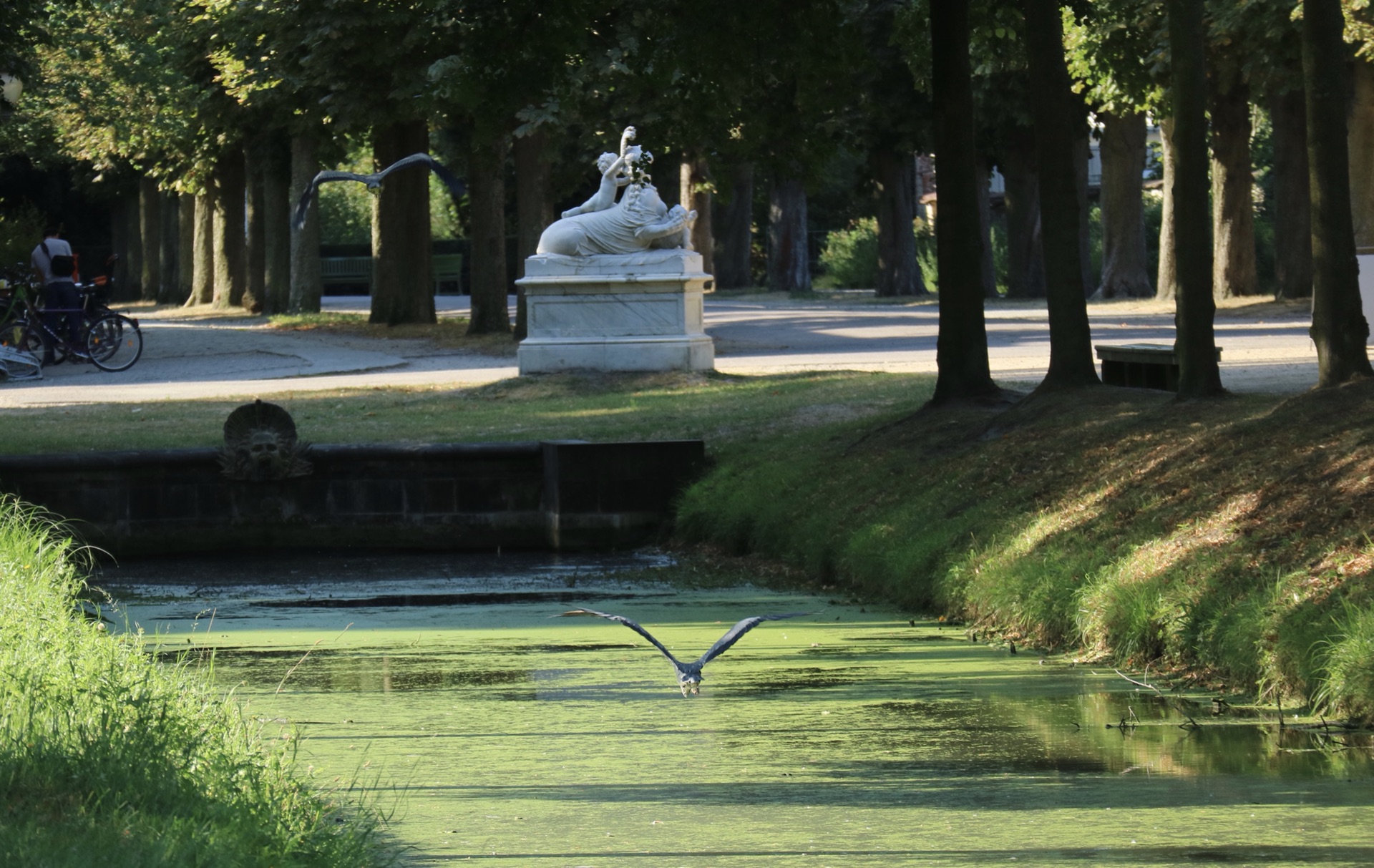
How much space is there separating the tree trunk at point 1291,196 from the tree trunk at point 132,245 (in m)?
39.5

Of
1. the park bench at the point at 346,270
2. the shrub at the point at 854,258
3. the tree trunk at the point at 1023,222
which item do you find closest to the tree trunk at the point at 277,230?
the tree trunk at the point at 1023,222

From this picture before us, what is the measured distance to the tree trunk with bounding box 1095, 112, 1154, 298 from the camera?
120ft

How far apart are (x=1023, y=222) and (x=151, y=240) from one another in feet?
97.5

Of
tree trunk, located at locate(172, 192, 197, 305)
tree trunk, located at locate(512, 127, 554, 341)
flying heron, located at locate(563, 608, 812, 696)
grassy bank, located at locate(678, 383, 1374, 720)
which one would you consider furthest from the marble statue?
tree trunk, located at locate(172, 192, 197, 305)

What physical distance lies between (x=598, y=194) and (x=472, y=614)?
10.2 m

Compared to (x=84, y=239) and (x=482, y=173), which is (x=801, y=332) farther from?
(x=84, y=239)

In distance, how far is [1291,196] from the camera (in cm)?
3070

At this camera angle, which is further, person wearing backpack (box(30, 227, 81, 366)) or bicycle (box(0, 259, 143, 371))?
bicycle (box(0, 259, 143, 371))

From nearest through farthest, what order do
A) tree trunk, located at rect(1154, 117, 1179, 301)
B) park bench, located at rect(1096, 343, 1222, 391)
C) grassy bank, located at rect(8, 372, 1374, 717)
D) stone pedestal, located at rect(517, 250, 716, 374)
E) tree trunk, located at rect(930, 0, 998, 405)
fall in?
grassy bank, located at rect(8, 372, 1374, 717)
tree trunk, located at rect(930, 0, 998, 405)
park bench, located at rect(1096, 343, 1222, 391)
stone pedestal, located at rect(517, 250, 716, 374)
tree trunk, located at rect(1154, 117, 1179, 301)

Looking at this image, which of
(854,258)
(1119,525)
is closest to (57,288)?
(1119,525)

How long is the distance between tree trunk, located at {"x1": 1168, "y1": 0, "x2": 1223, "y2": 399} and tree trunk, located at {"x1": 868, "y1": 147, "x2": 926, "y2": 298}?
29.7 metres

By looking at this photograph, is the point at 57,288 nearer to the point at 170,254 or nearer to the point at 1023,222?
the point at 1023,222

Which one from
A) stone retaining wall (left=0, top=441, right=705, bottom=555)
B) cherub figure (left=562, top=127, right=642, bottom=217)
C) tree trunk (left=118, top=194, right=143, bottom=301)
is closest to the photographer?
stone retaining wall (left=0, top=441, right=705, bottom=555)

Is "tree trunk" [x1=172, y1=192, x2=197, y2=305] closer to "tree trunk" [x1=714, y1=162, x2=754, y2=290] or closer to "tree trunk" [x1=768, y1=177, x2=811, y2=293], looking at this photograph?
"tree trunk" [x1=714, y1=162, x2=754, y2=290]
